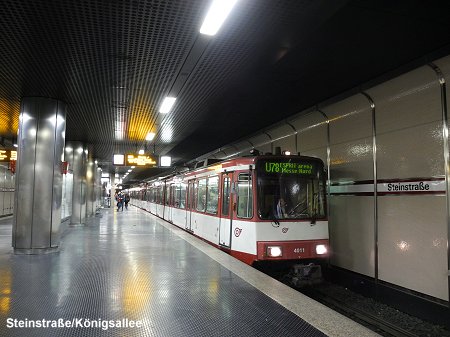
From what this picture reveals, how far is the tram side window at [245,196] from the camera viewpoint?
325 inches

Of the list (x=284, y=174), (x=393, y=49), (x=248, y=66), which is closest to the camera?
(x=393, y=49)

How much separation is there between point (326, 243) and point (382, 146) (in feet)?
8.13

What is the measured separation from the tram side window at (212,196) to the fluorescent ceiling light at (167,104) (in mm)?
2348

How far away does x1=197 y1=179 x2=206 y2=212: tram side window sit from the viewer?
12.1 m

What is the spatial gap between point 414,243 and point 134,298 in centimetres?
535

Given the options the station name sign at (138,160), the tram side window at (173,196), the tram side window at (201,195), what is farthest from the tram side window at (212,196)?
the tram side window at (173,196)

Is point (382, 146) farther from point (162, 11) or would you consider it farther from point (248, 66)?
point (162, 11)

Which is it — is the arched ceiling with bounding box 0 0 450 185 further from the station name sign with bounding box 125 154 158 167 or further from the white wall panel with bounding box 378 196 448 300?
the station name sign with bounding box 125 154 158 167

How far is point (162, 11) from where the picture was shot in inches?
205

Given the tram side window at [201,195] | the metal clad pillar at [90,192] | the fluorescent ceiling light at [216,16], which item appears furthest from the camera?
the metal clad pillar at [90,192]

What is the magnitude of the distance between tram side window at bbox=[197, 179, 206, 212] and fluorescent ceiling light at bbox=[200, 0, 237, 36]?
6.93 metres

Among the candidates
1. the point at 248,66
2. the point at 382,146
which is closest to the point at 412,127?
the point at 382,146

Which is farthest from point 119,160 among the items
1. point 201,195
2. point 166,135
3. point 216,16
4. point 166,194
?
point 216,16

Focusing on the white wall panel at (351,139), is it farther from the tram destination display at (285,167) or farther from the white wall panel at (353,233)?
the tram destination display at (285,167)
